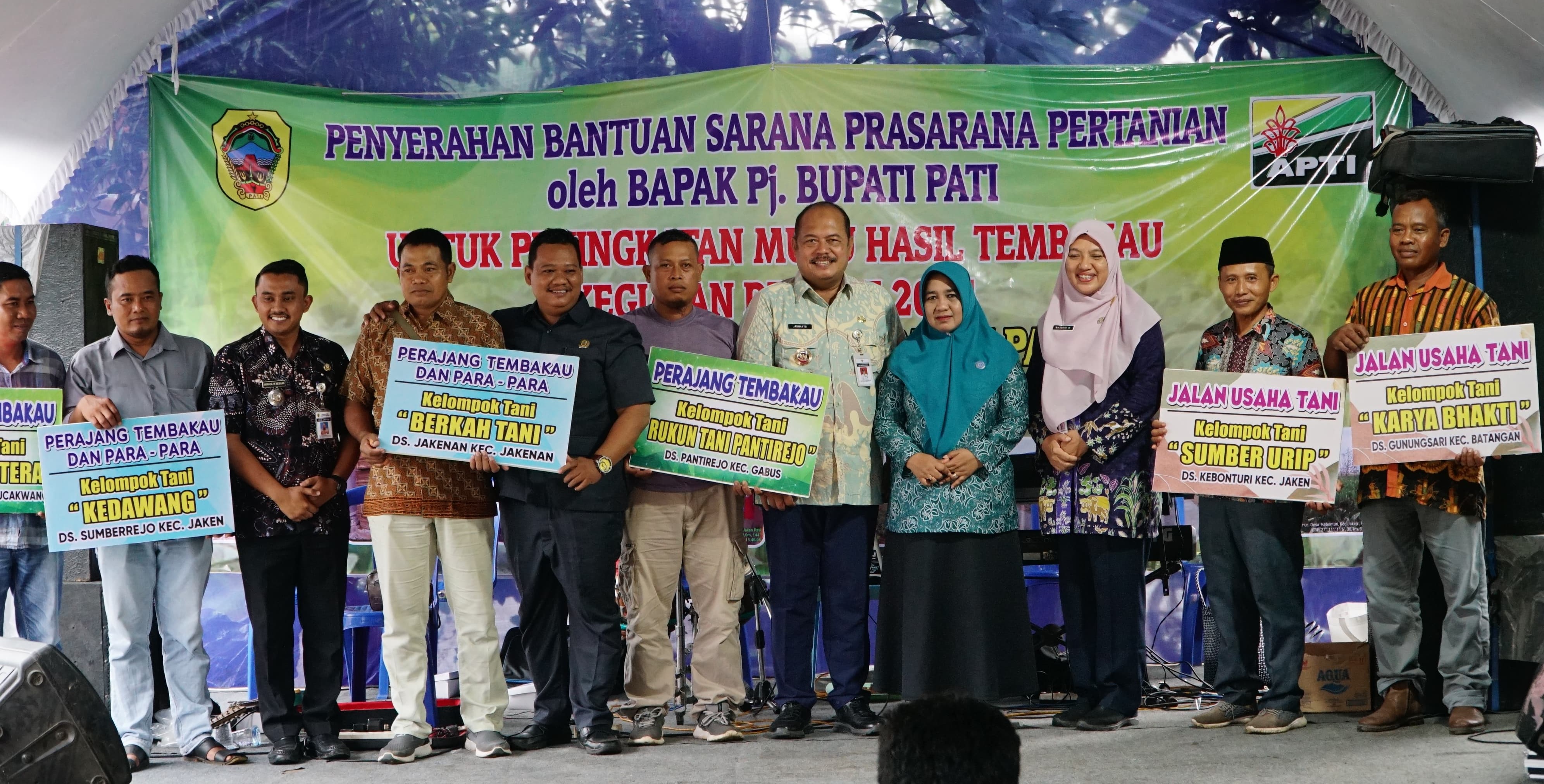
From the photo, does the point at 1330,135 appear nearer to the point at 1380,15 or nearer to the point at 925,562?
the point at 1380,15

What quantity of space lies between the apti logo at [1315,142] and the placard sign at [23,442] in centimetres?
448

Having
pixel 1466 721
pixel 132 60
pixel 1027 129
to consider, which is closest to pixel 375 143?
pixel 132 60

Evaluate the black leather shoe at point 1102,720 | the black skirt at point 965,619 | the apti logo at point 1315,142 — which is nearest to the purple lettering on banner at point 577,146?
the black skirt at point 965,619

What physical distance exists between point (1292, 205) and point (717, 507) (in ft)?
8.98

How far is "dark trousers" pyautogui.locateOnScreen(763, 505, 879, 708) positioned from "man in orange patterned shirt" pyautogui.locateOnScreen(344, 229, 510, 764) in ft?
2.94

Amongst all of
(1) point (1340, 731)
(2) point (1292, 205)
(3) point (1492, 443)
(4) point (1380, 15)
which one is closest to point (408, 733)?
(1) point (1340, 731)

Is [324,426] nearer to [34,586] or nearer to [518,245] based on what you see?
[34,586]

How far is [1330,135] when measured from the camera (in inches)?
206

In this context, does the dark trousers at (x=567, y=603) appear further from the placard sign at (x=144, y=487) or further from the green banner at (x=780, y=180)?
the green banner at (x=780, y=180)

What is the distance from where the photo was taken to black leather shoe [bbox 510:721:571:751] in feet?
13.0

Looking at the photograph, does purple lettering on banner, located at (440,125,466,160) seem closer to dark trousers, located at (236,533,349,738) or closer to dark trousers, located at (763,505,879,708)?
dark trousers, located at (236,533,349,738)

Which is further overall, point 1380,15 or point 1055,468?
point 1380,15

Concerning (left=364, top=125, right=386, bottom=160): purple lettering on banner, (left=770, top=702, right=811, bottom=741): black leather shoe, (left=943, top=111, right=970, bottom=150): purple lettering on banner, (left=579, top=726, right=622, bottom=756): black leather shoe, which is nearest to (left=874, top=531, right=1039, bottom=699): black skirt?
(left=770, top=702, right=811, bottom=741): black leather shoe

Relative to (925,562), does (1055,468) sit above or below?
above
